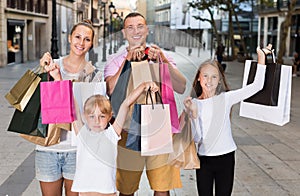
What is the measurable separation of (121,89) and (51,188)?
3.25 feet

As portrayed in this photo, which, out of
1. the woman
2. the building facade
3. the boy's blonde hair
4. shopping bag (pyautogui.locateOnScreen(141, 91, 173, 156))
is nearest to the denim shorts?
the woman

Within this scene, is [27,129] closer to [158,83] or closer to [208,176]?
[158,83]

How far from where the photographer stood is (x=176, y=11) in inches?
94.9

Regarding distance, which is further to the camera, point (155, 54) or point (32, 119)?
point (32, 119)

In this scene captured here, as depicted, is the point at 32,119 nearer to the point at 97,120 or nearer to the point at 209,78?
the point at 97,120

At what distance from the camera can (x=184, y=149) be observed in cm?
280

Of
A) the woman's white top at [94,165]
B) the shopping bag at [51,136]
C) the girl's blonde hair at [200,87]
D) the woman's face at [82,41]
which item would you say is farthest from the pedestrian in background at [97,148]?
the girl's blonde hair at [200,87]

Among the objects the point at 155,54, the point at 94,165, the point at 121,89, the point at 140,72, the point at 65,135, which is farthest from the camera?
the point at 65,135

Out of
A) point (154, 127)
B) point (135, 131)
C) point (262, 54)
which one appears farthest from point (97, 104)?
point (262, 54)

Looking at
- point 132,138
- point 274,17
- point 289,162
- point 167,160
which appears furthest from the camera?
point 274,17

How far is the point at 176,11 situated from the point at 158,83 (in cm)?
42

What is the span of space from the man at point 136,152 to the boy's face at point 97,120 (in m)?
0.14

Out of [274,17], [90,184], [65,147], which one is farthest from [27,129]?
[274,17]

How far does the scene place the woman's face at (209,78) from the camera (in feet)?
9.71
